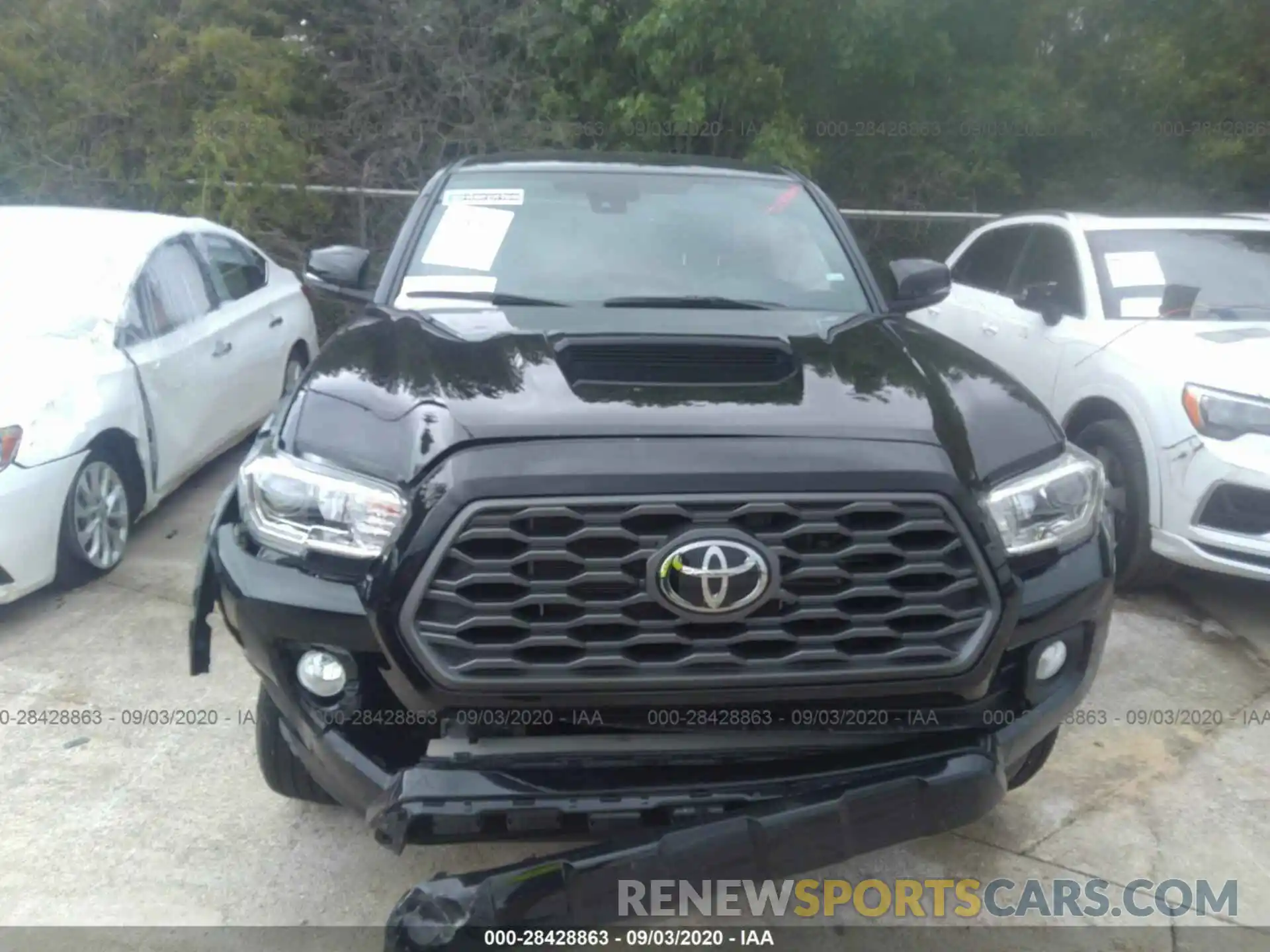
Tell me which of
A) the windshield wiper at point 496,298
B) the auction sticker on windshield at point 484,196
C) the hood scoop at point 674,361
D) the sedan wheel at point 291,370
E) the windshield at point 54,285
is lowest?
the sedan wheel at point 291,370

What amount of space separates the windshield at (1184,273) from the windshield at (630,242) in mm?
2176

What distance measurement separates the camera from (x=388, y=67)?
10164 mm

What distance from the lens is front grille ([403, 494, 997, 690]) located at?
2203mm

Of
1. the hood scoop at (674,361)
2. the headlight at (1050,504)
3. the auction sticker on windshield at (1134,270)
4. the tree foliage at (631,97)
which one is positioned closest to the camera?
the headlight at (1050,504)

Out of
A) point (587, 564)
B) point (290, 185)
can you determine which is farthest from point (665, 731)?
point (290, 185)

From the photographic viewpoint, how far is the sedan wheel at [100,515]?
454cm

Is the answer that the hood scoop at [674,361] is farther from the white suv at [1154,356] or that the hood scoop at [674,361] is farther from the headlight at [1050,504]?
the white suv at [1154,356]

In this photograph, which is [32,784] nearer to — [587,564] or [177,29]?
[587,564]

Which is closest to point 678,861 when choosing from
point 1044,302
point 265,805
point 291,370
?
point 265,805

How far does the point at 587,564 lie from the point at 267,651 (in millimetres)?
752

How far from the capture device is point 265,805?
3264 millimetres

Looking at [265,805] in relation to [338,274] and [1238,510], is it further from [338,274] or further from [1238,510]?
[1238,510]

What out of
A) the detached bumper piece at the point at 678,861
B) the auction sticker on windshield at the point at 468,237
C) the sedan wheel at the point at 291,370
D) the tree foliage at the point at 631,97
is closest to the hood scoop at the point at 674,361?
the auction sticker on windshield at the point at 468,237

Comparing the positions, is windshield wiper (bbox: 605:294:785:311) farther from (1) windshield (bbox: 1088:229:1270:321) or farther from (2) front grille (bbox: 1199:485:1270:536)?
(1) windshield (bbox: 1088:229:1270:321)
